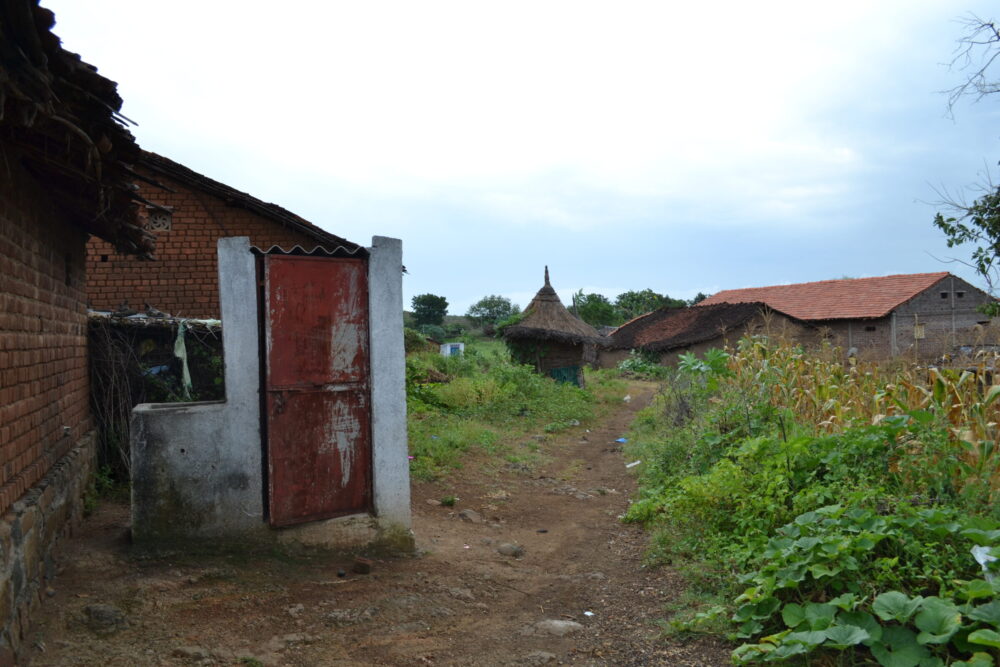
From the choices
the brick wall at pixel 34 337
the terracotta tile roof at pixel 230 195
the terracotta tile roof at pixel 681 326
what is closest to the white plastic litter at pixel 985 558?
the brick wall at pixel 34 337

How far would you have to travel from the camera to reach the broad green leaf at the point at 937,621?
3117mm

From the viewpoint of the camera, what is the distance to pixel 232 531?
5172 millimetres

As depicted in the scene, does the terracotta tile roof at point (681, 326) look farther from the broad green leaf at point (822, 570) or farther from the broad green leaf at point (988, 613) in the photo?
the broad green leaf at point (988, 613)

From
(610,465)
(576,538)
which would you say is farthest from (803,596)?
(610,465)

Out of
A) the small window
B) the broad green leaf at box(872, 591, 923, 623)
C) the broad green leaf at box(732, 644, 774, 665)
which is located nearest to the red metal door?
the broad green leaf at box(732, 644, 774, 665)

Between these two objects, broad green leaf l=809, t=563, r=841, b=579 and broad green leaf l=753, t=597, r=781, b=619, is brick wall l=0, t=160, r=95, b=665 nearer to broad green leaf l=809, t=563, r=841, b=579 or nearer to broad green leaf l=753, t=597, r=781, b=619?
broad green leaf l=753, t=597, r=781, b=619

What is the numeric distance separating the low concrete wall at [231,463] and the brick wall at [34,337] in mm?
694

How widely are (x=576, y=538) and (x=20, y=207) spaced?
5.26 meters

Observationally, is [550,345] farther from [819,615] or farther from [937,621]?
[937,621]

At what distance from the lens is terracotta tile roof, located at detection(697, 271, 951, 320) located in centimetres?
3050

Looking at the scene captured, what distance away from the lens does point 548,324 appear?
860 inches

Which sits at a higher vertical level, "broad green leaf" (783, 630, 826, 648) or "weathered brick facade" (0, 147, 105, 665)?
"weathered brick facade" (0, 147, 105, 665)

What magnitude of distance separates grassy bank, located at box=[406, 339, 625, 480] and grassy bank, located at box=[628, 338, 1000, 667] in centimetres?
359

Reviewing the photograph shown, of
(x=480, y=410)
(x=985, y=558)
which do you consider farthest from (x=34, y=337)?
(x=480, y=410)
